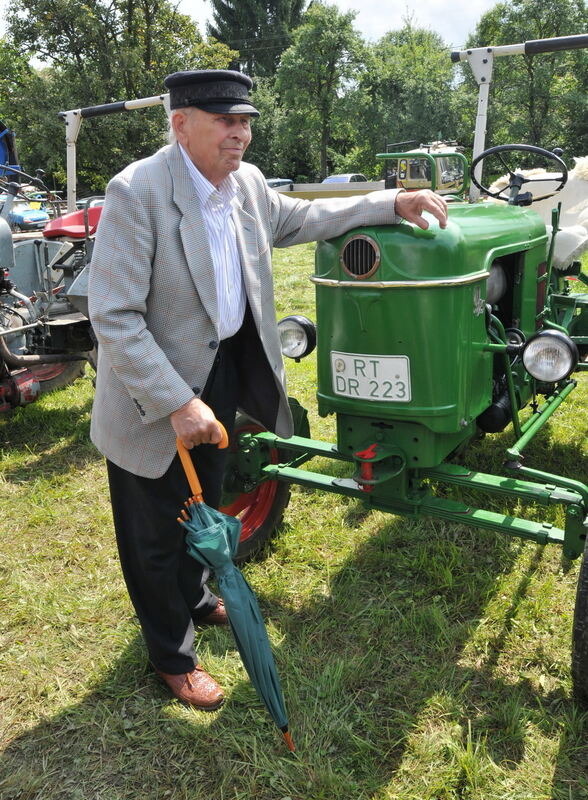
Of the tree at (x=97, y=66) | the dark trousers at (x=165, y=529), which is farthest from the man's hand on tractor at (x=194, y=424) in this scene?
the tree at (x=97, y=66)

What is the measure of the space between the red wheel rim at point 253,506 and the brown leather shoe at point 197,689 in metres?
0.82

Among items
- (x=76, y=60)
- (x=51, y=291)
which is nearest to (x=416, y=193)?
(x=51, y=291)

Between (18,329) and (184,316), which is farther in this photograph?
(18,329)

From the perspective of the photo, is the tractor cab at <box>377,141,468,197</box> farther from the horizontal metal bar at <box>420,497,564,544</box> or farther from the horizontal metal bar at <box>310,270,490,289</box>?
the horizontal metal bar at <box>420,497,564,544</box>

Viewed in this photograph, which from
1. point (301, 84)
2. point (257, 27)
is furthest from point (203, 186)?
point (257, 27)

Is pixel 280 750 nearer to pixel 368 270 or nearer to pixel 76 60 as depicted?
pixel 368 270

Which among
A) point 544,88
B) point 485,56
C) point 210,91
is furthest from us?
point 544,88

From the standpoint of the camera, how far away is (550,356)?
2.36m

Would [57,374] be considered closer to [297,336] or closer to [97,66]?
[297,336]

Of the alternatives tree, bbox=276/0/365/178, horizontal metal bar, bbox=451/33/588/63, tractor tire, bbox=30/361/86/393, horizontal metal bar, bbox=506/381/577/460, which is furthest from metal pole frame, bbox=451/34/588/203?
tree, bbox=276/0/365/178

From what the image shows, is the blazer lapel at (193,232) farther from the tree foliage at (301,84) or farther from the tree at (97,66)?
the tree at (97,66)

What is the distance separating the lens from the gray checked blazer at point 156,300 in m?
1.78

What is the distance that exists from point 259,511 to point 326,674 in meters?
0.94

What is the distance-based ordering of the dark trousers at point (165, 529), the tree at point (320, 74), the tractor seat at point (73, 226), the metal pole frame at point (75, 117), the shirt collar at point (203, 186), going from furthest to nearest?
1. the tree at point (320, 74)
2. the metal pole frame at point (75, 117)
3. the tractor seat at point (73, 226)
4. the dark trousers at point (165, 529)
5. the shirt collar at point (203, 186)
